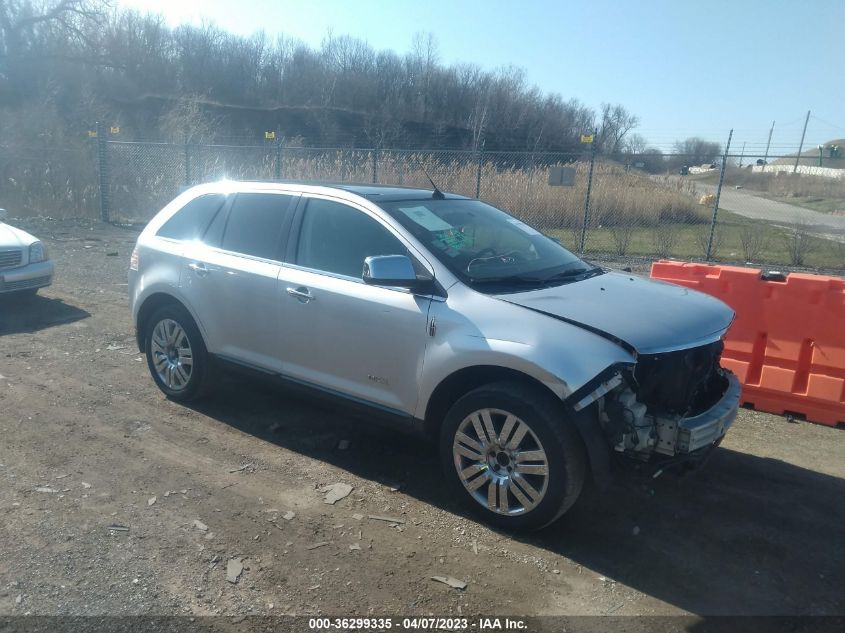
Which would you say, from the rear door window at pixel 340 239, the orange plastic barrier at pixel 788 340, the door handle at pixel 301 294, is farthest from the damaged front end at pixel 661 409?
the orange plastic barrier at pixel 788 340

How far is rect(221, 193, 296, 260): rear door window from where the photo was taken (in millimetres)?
4875

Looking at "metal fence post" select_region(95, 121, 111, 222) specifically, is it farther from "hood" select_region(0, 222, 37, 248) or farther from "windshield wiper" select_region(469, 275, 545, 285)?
"windshield wiper" select_region(469, 275, 545, 285)

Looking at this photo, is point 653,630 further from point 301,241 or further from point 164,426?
point 164,426

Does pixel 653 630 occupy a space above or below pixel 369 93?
below

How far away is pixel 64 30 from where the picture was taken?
3575 centimetres

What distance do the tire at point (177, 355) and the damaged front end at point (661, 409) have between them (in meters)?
3.19

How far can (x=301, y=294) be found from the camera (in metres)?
4.50

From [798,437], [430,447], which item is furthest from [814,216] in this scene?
[430,447]

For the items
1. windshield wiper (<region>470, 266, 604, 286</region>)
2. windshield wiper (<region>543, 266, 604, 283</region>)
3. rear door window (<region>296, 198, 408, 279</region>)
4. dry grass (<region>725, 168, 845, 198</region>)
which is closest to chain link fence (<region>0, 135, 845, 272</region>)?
dry grass (<region>725, 168, 845, 198</region>)

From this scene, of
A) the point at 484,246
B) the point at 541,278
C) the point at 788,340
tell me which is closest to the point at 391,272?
the point at 484,246

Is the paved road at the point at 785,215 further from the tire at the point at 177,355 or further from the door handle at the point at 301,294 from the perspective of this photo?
the tire at the point at 177,355

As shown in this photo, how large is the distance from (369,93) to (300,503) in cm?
5156

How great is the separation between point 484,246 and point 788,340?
9.66 feet

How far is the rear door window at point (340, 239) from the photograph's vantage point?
14.2 ft
